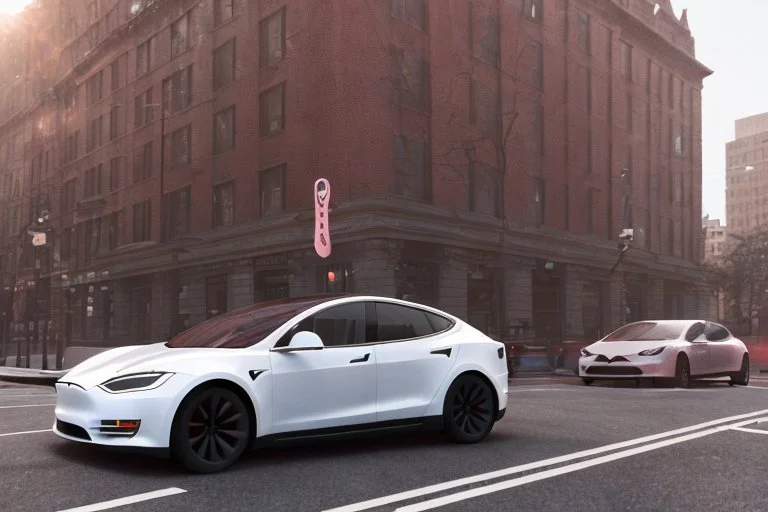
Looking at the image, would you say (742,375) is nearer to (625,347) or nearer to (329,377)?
(625,347)

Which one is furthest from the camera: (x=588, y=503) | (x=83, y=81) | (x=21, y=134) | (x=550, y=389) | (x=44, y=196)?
(x=21, y=134)

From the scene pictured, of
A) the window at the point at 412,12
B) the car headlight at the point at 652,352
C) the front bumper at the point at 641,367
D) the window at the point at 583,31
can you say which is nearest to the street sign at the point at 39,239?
the window at the point at 412,12

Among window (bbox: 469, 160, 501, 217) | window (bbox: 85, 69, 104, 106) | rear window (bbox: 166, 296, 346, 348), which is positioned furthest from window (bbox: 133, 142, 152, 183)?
rear window (bbox: 166, 296, 346, 348)

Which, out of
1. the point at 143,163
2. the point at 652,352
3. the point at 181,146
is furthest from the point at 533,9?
the point at 652,352

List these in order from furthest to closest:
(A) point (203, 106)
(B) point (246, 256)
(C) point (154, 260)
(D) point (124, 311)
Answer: (D) point (124, 311) → (C) point (154, 260) → (A) point (203, 106) → (B) point (246, 256)

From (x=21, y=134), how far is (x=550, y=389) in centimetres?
5319

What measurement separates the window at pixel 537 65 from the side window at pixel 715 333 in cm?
2129

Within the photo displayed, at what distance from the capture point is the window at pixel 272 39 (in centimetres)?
2933

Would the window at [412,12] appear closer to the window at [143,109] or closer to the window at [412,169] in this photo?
the window at [412,169]

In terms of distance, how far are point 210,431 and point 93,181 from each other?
42254 millimetres

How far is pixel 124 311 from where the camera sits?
39.5m

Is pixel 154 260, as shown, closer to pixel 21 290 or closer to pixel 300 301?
pixel 21 290

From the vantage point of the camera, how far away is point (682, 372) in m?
14.2

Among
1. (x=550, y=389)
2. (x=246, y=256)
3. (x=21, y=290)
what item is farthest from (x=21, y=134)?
(x=550, y=389)
